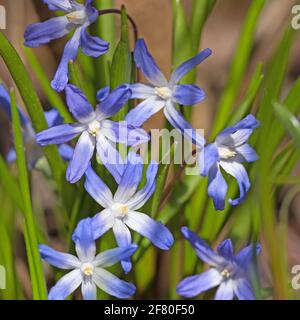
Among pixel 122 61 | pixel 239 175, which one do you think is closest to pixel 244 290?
pixel 239 175

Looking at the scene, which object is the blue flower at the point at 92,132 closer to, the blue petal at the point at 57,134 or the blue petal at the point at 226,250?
the blue petal at the point at 57,134

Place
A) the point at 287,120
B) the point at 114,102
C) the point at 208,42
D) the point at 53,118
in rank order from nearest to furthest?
the point at 287,120 → the point at 114,102 → the point at 53,118 → the point at 208,42

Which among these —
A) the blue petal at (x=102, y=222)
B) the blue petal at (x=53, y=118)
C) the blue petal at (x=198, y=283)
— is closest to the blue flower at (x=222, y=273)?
the blue petal at (x=198, y=283)

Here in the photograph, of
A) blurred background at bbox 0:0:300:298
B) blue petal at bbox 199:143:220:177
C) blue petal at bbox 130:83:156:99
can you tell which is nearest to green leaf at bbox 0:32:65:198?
blue petal at bbox 130:83:156:99

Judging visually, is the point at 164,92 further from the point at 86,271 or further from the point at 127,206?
the point at 86,271

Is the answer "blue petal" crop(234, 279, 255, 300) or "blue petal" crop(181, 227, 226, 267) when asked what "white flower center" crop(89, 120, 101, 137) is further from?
"blue petal" crop(234, 279, 255, 300)
